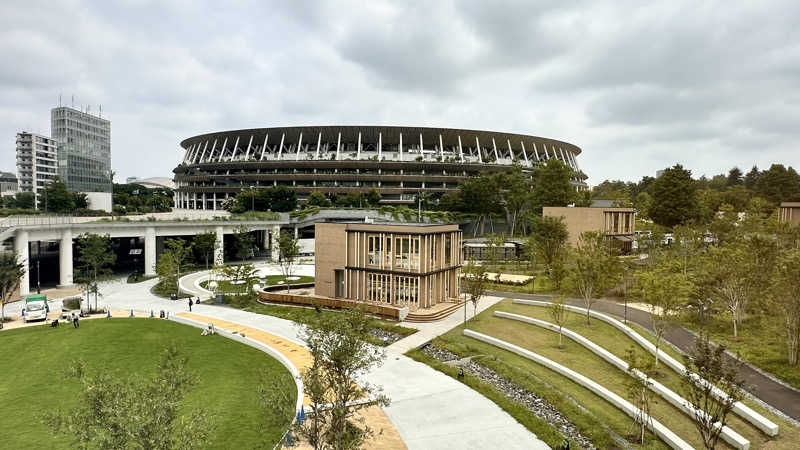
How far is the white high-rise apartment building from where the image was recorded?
489ft

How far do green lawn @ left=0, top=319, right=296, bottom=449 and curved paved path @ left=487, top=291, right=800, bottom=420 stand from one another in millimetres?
19248

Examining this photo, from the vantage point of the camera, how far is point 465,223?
82.8 m

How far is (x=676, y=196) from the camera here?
65.5 m

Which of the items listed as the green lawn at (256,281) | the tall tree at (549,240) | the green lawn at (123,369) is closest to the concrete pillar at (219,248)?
the green lawn at (256,281)

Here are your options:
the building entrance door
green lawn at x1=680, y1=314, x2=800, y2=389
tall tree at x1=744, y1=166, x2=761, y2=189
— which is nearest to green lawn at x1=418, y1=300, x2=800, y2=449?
green lawn at x1=680, y1=314, x2=800, y2=389

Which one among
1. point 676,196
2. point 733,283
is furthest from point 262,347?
point 676,196

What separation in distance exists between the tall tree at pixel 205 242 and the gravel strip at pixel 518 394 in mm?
39670

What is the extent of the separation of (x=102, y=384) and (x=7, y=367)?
2096 cm

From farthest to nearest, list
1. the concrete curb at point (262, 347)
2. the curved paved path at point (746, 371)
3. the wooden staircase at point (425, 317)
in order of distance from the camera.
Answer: the wooden staircase at point (425, 317) < the concrete curb at point (262, 347) < the curved paved path at point (746, 371)

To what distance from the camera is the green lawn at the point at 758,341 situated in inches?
898

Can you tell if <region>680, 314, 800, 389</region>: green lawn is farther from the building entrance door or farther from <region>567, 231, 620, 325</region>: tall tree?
the building entrance door

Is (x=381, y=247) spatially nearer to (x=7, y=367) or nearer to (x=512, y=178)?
(x=7, y=367)

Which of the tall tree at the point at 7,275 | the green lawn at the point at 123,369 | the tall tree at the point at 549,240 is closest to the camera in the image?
the green lawn at the point at 123,369

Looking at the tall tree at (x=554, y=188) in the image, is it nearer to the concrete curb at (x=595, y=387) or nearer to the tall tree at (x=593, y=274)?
the tall tree at (x=593, y=274)
